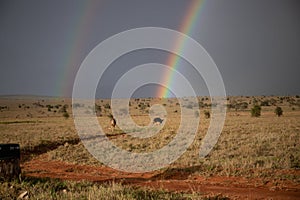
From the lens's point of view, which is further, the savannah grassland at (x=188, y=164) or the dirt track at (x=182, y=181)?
the dirt track at (x=182, y=181)

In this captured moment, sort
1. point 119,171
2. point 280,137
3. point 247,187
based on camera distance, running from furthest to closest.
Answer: point 280,137 → point 119,171 → point 247,187

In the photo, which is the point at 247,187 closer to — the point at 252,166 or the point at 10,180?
the point at 252,166

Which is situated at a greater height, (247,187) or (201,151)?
(201,151)

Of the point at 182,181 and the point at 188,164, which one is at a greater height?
the point at 188,164

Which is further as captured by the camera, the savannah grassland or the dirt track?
the dirt track

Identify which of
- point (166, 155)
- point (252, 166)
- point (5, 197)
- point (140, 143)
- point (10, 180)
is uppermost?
point (140, 143)

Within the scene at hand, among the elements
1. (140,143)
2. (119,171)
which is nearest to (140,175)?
(119,171)

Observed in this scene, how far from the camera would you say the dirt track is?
9.64m

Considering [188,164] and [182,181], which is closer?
[182,181]

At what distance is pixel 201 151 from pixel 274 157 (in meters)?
3.94

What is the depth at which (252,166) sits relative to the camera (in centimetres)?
1338

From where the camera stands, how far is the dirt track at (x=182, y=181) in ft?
31.6

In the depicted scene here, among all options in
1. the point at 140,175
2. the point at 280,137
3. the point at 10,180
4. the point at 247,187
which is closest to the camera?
the point at 10,180

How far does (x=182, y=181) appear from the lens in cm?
1152
